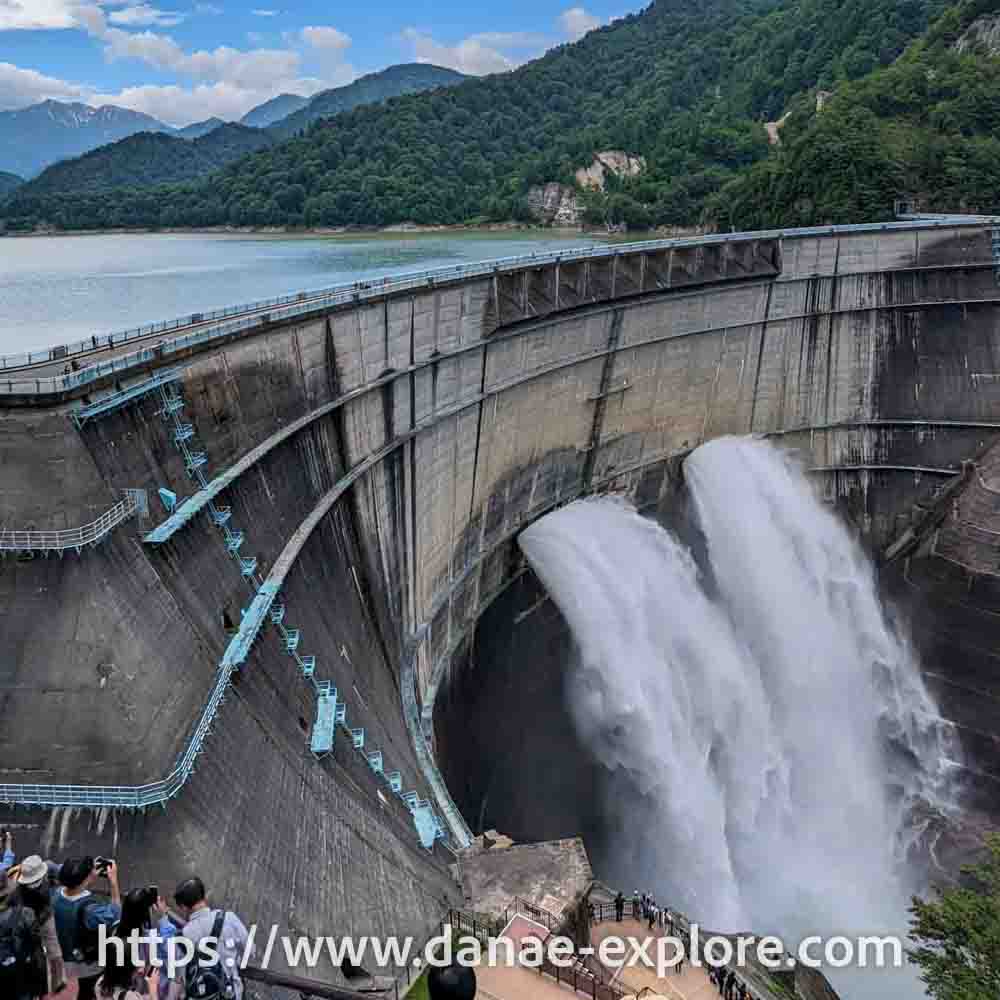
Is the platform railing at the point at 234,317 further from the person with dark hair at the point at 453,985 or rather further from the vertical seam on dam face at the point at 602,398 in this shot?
the person with dark hair at the point at 453,985

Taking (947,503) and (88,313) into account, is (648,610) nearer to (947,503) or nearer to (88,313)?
(947,503)

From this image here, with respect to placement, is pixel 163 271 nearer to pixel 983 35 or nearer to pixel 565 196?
pixel 565 196

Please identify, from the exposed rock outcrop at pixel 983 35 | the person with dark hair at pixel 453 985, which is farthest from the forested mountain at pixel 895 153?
the person with dark hair at pixel 453 985

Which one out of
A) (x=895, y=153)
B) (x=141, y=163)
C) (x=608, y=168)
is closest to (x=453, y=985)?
(x=895, y=153)

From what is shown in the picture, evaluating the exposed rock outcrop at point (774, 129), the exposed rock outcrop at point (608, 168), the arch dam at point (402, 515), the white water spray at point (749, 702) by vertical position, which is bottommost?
the white water spray at point (749, 702)

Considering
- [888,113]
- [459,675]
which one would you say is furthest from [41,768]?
[888,113]

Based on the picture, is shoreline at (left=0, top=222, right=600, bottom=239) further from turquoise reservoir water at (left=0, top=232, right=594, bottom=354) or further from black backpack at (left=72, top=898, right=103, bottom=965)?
black backpack at (left=72, top=898, right=103, bottom=965)

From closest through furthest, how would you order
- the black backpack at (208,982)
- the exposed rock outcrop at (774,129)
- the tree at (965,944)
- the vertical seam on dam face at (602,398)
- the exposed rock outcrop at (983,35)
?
the black backpack at (208,982)
the tree at (965,944)
the vertical seam on dam face at (602,398)
the exposed rock outcrop at (983,35)
the exposed rock outcrop at (774,129)
